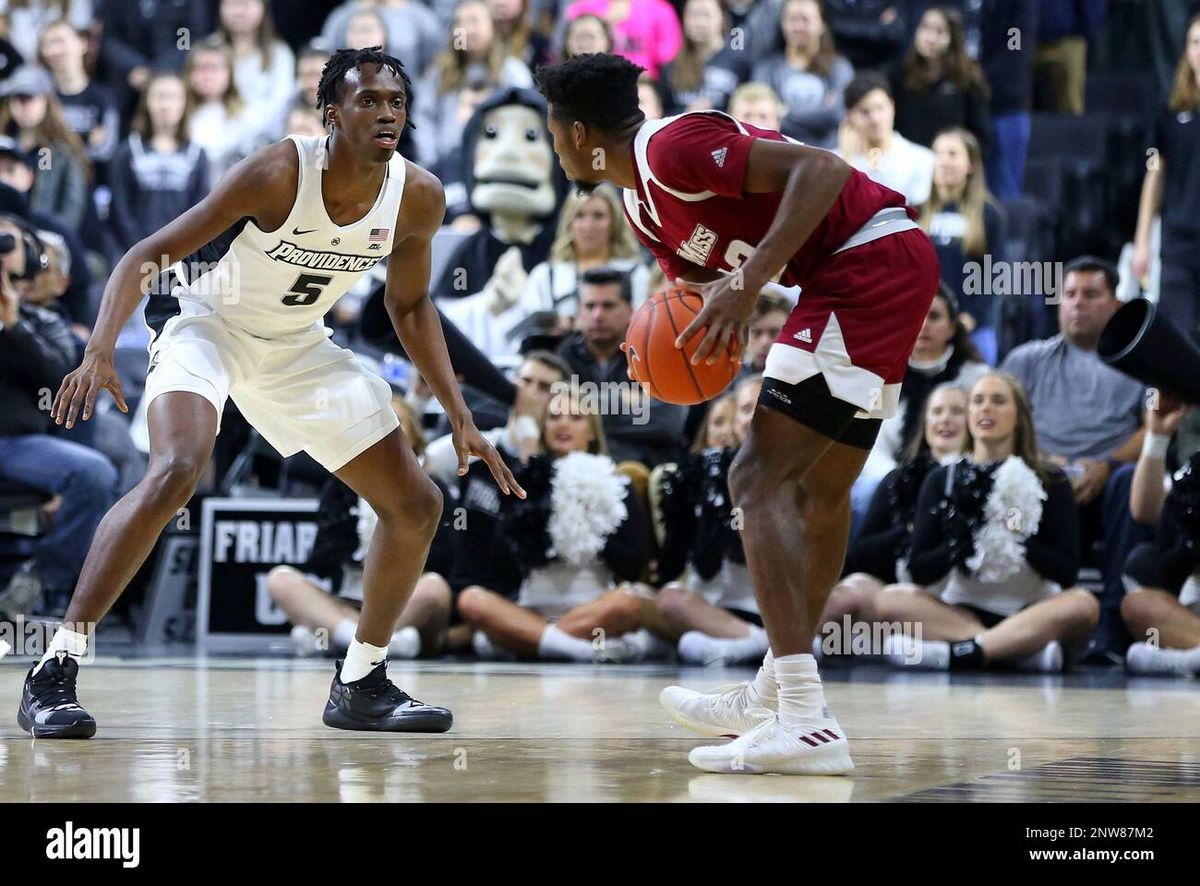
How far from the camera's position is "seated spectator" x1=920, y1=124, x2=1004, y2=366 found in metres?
8.09

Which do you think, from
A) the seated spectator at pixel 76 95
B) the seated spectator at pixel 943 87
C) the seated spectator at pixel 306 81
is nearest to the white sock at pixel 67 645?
the seated spectator at pixel 306 81

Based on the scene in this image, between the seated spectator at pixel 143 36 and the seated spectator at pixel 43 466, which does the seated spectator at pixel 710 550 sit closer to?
the seated spectator at pixel 43 466

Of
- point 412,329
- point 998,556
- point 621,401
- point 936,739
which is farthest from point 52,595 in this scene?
point 936,739

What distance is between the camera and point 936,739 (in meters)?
4.07

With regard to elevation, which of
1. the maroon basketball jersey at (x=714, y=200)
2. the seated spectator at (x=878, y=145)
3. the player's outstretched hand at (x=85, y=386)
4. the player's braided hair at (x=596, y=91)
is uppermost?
the seated spectator at (x=878, y=145)

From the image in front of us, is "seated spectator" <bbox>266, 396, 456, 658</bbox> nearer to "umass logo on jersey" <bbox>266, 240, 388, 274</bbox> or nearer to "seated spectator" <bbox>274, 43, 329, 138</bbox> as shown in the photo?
"umass logo on jersey" <bbox>266, 240, 388, 274</bbox>

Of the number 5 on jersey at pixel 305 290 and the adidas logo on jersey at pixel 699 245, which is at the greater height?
the adidas logo on jersey at pixel 699 245

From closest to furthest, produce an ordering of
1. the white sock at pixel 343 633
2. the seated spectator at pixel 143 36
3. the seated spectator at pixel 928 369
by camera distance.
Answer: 1. the white sock at pixel 343 633
2. the seated spectator at pixel 928 369
3. the seated spectator at pixel 143 36

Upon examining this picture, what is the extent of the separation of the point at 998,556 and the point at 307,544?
310cm

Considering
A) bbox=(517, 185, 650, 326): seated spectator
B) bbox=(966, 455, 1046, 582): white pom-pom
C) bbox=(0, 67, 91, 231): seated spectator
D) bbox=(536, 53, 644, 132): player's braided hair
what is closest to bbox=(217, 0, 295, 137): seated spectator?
bbox=(0, 67, 91, 231): seated spectator

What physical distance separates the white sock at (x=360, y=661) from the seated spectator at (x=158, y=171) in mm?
5722

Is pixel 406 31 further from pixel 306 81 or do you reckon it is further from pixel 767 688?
pixel 767 688

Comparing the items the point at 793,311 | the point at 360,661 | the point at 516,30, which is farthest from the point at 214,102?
the point at 793,311

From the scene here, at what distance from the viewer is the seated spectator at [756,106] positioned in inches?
325
